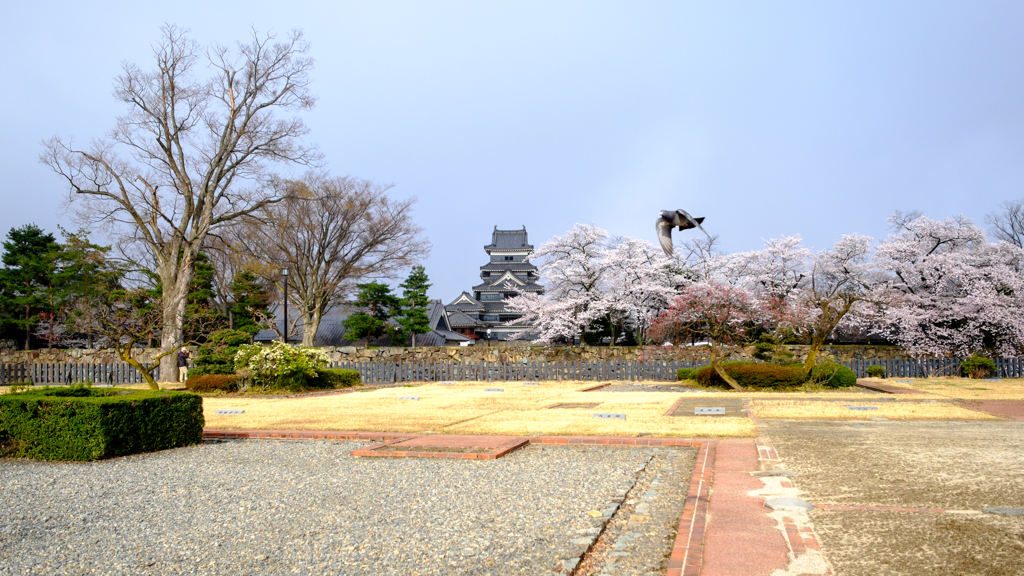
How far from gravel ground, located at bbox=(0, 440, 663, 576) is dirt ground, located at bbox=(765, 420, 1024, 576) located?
1.50 m

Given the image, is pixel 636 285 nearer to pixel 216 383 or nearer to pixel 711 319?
pixel 711 319

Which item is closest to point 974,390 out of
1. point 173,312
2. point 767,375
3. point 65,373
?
point 767,375

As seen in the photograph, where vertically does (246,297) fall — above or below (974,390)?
above

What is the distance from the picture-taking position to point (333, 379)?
19219 mm

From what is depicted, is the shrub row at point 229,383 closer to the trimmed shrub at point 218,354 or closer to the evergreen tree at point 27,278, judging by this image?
the trimmed shrub at point 218,354

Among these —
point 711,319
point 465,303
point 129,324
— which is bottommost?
point 711,319

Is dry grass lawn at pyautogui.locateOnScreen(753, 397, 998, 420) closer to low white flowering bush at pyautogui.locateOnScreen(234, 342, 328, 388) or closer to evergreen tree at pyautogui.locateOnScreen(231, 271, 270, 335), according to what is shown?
low white flowering bush at pyautogui.locateOnScreen(234, 342, 328, 388)

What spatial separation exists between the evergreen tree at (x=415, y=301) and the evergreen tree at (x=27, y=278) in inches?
689

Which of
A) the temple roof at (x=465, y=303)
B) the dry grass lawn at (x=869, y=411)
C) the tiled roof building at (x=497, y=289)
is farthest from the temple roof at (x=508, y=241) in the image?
the dry grass lawn at (x=869, y=411)

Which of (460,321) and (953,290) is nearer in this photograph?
(953,290)

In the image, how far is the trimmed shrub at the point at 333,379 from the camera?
18.7m

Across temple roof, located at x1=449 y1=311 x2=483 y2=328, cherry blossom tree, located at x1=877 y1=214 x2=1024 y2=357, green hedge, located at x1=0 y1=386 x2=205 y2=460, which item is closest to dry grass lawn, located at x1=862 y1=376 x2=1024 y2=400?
cherry blossom tree, located at x1=877 y1=214 x2=1024 y2=357

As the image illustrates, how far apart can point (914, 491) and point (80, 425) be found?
26.6 feet

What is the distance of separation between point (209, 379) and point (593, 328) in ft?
65.7
